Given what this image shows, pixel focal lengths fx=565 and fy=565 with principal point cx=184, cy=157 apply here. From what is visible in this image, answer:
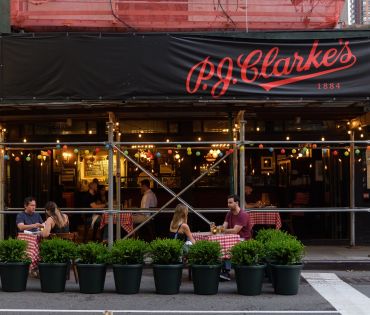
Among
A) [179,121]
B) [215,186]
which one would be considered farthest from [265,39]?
[215,186]

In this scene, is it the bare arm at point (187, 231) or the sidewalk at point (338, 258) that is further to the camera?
the sidewalk at point (338, 258)

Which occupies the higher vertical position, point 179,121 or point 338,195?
point 179,121

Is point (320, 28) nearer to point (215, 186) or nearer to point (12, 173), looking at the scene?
point (215, 186)

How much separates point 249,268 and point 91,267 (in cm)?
261

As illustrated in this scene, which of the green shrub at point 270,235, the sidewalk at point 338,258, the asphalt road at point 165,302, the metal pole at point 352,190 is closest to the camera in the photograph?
the asphalt road at point 165,302

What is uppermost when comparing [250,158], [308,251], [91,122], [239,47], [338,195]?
[239,47]

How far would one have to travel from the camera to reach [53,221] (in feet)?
35.7

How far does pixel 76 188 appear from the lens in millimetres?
15992

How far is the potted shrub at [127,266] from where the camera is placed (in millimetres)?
9375

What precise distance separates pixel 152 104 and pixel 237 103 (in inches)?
71.3

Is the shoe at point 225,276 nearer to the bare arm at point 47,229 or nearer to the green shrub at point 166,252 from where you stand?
the green shrub at point 166,252

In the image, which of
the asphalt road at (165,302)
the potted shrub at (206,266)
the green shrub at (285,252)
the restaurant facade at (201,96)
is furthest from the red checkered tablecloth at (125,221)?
the green shrub at (285,252)

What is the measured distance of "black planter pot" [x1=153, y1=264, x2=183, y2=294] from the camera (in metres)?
9.35

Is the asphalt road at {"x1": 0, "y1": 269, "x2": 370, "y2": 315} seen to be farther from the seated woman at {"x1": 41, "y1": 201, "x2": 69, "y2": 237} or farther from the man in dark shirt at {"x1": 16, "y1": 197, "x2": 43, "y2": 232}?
the man in dark shirt at {"x1": 16, "y1": 197, "x2": 43, "y2": 232}
